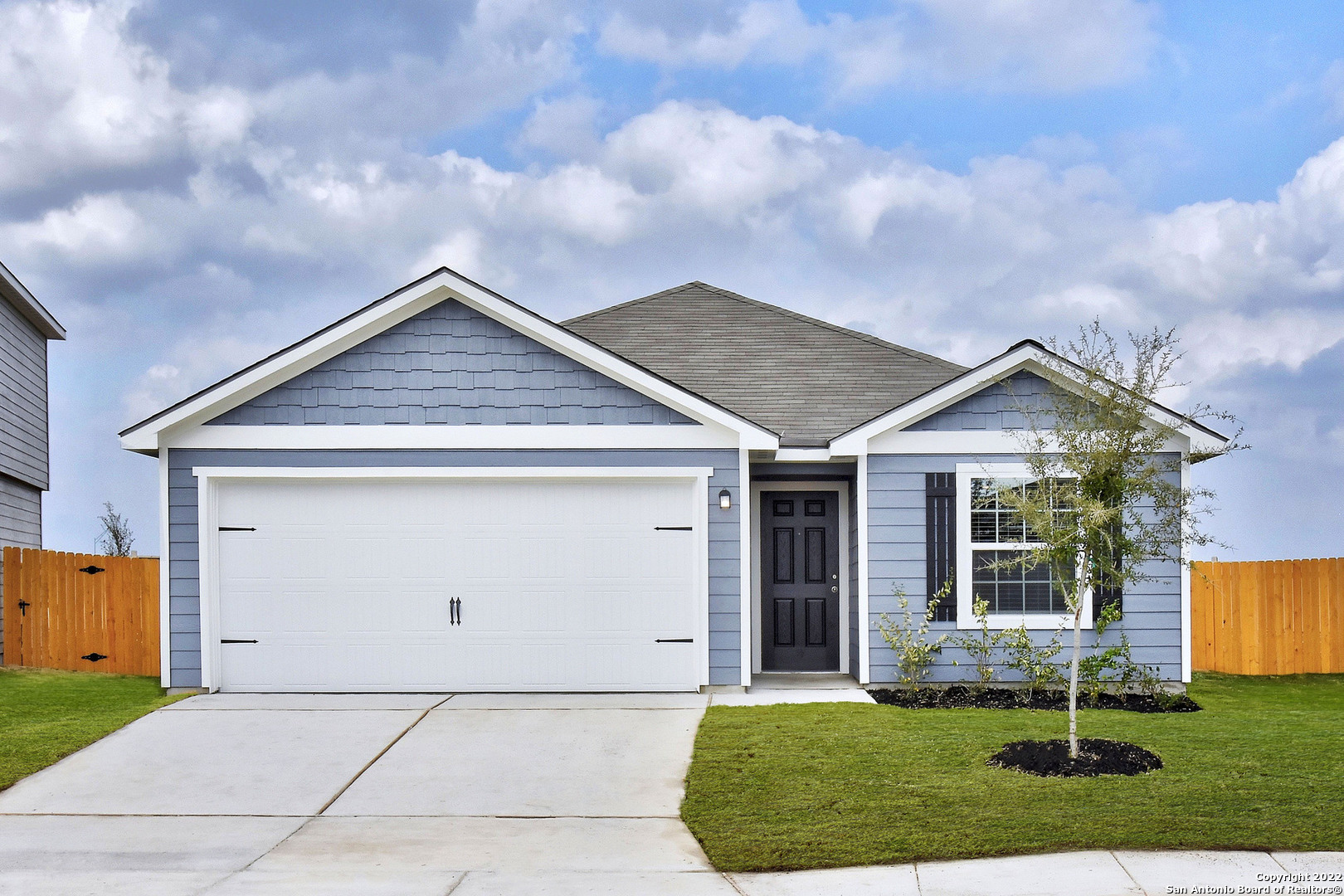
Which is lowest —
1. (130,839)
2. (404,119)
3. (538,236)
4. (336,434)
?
(130,839)

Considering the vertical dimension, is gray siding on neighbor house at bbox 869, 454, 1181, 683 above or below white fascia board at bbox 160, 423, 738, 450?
below

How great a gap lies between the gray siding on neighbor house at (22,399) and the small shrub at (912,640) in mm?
13333

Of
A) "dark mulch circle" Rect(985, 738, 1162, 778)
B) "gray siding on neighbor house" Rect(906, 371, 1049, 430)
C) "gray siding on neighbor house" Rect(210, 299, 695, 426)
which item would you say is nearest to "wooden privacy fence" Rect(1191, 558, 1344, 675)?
"gray siding on neighbor house" Rect(906, 371, 1049, 430)

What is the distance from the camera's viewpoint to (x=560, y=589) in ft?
37.8

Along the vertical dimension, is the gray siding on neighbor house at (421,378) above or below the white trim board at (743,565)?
above

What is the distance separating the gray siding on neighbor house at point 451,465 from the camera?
11406mm

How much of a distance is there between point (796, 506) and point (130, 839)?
7817 mm

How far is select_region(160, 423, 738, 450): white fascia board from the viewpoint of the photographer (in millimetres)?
11445

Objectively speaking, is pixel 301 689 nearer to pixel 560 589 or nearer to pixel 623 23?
pixel 560 589

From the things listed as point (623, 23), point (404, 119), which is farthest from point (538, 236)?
point (623, 23)

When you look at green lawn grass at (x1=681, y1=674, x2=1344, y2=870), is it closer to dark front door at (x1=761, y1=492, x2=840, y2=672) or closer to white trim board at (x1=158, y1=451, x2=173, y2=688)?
dark front door at (x1=761, y1=492, x2=840, y2=672)

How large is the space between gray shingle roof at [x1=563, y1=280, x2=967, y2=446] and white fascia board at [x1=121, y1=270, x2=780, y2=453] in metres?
1.19

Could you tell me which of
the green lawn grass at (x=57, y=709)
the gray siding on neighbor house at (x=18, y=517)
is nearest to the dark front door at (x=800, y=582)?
the green lawn grass at (x=57, y=709)

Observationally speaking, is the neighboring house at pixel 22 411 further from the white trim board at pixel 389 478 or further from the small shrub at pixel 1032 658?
the small shrub at pixel 1032 658
